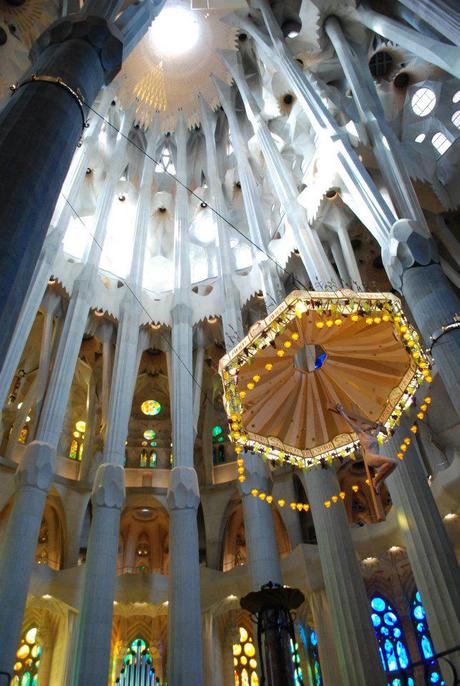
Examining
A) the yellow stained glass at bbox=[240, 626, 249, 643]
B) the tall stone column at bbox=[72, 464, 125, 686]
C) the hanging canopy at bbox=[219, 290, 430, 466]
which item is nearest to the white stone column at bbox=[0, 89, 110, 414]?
the tall stone column at bbox=[72, 464, 125, 686]

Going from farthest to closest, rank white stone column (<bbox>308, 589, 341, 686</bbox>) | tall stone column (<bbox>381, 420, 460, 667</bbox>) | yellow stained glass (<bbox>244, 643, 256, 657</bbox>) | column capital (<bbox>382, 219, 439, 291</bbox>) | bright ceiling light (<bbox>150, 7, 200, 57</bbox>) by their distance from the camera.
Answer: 1. bright ceiling light (<bbox>150, 7, 200, 57</bbox>)
2. yellow stained glass (<bbox>244, 643, 256, 657</bbox>)
3. white stone column (<bbox>308, 589, 341, 686</bbox>)
4. column capital (<bbox>382, 219, 439, 291</bbox>)
5. tall stone column (<bbox>381, 420, 460, 667</bbox>)

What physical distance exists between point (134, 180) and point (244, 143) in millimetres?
4738

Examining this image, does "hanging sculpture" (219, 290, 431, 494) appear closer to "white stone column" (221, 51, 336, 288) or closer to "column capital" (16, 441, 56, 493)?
"white stone column" (221, 51, 336, 288)

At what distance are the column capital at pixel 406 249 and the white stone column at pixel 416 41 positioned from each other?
310 cm

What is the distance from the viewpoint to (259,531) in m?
12.9

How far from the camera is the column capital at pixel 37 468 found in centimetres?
1229

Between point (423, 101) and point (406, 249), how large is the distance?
8.45 metres

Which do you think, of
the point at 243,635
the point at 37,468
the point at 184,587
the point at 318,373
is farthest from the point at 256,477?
the point at 243,635

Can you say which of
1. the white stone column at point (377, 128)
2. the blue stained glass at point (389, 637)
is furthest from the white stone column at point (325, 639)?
the white stone column at point (377, 128)

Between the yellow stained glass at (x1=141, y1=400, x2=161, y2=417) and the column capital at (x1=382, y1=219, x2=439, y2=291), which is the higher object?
the yellow stained glass at (x1=141, y1=400, x2=161, y2=417)

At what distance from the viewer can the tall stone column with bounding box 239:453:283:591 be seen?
1235cm

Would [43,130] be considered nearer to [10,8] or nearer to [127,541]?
[10,8]

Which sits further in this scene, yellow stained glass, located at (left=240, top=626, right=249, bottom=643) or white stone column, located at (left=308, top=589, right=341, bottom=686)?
yellow stained glass, located at (left=240, top=626, right=249, bottom=643)

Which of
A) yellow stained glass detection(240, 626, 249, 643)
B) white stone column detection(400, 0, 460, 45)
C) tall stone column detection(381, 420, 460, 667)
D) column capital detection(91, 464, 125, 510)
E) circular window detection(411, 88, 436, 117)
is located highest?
circular window detection(411, 88, 436, 117)
